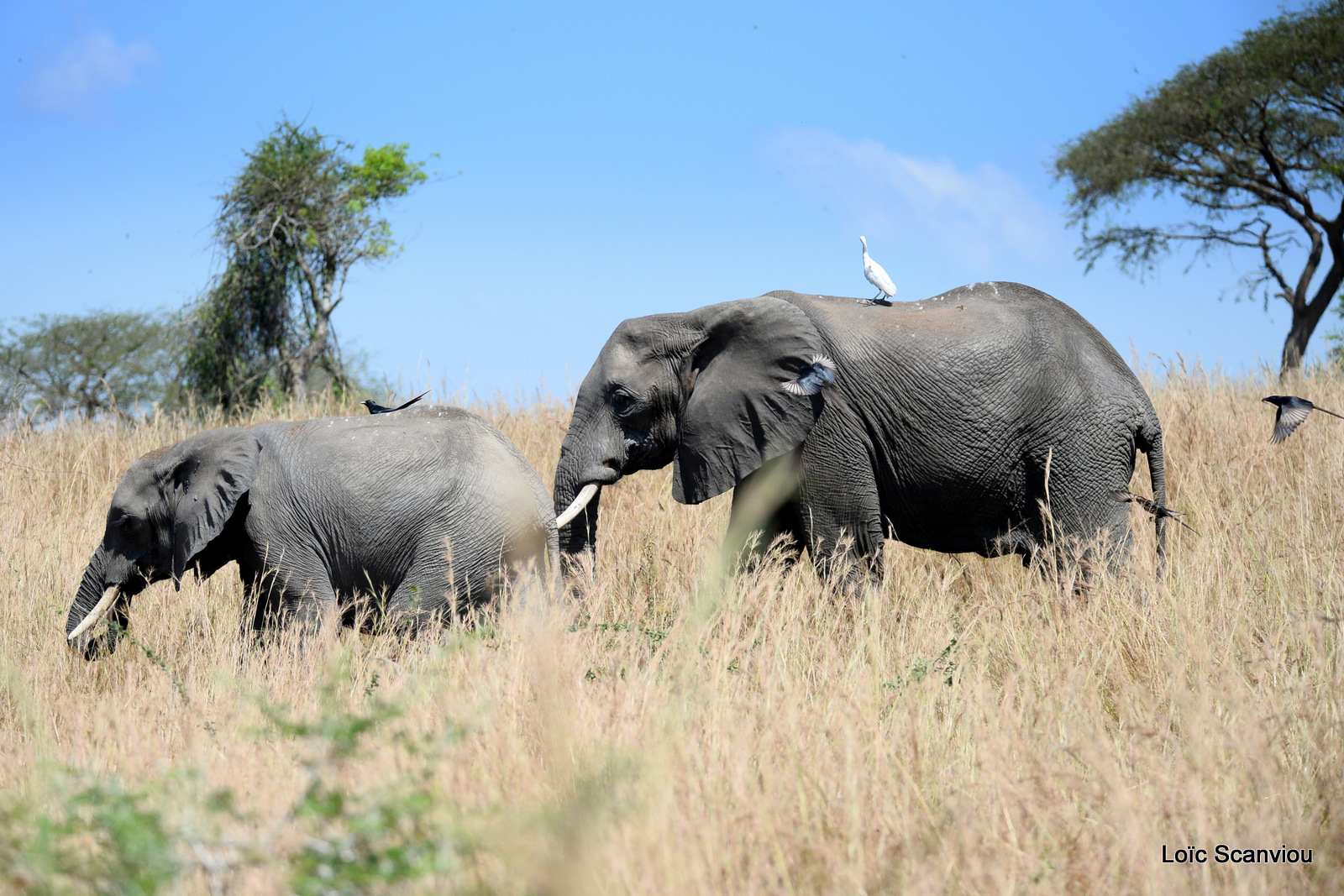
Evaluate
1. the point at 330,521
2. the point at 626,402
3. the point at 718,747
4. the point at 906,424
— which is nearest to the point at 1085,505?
the point at 906,424

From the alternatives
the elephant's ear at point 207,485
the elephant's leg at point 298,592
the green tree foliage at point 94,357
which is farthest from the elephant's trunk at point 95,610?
the green tree foliage at point 94,357

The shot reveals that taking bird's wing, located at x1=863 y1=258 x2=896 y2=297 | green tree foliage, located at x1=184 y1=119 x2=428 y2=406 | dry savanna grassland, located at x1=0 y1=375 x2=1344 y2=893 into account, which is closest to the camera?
dry savanna grassland, located at x1=0 y1=375 x2=1344 y2=893

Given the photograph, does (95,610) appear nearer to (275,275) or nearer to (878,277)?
(878,277)

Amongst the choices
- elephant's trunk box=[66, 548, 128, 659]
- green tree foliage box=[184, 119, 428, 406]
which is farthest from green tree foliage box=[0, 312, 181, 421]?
elephant's trunk box=[66, 548, 128, 659]

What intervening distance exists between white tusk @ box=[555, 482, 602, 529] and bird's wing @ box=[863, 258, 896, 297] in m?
2.11

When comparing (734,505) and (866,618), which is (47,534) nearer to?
(734,505)

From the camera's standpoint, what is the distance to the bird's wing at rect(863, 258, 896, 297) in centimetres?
609

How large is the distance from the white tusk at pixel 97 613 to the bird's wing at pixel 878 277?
450 centimetres

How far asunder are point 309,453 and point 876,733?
3.36 m

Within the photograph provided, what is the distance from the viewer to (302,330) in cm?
1596

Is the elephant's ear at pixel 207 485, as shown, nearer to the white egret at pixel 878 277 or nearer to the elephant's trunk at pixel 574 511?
the elephant's trunk at pixel 574 511

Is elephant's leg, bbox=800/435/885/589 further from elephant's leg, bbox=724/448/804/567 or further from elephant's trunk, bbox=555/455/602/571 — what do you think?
elephant's trunk, bbox=555/455/602/571

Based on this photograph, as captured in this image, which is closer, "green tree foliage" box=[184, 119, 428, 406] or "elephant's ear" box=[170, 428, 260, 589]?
"elephant's ear" box=[170, 428, 260, 589]

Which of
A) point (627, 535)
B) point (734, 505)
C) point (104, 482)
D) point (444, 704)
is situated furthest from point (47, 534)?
point (444, 704)
